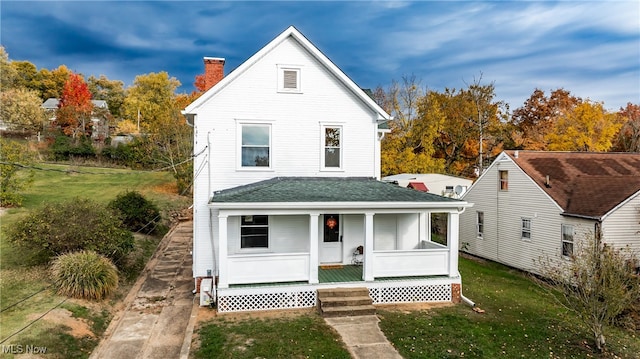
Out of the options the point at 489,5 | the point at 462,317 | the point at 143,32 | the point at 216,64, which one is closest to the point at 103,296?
the point at 216,64

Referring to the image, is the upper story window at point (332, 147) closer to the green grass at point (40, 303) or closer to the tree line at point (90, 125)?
the green grass at point (40, 303)

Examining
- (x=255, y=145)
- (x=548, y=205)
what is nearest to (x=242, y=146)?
(x=255, y=145)

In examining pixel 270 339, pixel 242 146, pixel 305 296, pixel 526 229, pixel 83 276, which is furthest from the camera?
pixel 526 229

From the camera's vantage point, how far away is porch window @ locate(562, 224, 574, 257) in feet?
55.5

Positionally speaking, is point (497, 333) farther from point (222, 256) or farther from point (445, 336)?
point (222, 256)

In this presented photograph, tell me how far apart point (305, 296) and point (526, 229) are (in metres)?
13.0

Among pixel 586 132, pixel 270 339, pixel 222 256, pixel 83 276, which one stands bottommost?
pixel 270 339

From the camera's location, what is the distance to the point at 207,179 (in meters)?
13.6

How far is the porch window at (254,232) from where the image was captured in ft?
44.7

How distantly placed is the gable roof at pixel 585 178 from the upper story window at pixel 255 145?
1304 cm

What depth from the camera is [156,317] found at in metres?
11.5

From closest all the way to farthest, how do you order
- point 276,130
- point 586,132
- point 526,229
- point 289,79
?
1. point 276,130
2. point 289,79
3. point 526,229
4. point 586,132

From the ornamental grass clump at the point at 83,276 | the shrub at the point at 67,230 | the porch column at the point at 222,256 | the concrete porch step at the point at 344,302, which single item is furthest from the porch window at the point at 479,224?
the ornamental grass clump at the point at 83,276

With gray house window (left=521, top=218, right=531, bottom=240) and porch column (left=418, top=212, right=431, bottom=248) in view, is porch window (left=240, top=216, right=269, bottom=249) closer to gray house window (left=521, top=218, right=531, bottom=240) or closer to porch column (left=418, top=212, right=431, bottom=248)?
porch column (left=418, top=212, right=431, bottom=248)
